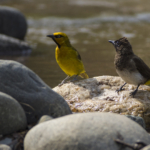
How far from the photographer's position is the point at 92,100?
4.85 metres

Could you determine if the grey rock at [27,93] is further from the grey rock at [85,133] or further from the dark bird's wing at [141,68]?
the dark bird's wing at [141,68]

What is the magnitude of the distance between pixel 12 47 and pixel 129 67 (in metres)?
7.25

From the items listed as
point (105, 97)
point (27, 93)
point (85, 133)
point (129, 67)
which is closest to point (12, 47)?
point (105, 97)

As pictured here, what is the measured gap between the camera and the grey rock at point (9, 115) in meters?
3.31

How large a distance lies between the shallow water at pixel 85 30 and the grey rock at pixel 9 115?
3248mm

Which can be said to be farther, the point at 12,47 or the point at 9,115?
the point at 12,47

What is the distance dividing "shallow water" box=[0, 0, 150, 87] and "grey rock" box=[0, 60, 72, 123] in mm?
2866

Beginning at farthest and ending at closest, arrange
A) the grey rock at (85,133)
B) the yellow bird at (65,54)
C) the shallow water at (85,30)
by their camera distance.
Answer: the shallow water at (85,30) → the yellow bird at (65,54) → the grey rock at (85,133)

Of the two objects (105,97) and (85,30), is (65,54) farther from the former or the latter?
(85,30)

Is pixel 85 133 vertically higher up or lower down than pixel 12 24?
higher up

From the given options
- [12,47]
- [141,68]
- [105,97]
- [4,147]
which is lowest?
[12,47]

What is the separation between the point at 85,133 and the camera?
9.26 feet

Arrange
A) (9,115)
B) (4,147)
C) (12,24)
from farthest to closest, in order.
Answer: (12,24), (9,115), (4,147)

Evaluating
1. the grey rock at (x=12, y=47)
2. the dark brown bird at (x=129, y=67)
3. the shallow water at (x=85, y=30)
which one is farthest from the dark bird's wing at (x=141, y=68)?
the grey rock at (x=12, y=47)
